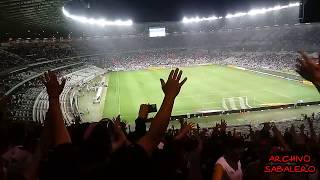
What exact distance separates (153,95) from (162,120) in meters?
30.1

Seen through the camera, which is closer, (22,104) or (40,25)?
(22,104)

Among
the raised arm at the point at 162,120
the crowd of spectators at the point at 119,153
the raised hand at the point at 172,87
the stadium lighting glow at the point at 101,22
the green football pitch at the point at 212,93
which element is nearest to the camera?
the crowd of spectators at the point at 119,153

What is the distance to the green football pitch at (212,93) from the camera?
88.4 feet

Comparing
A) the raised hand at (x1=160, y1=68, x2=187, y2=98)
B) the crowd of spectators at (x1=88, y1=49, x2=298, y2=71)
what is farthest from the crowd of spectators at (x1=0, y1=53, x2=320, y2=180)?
the crowd of spectators at (x1=88, y1=49, x2=298, y2=71)

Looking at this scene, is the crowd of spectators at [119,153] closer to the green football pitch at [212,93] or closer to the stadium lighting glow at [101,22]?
the green football pitch at [212,93]

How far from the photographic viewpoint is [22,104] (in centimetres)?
2448

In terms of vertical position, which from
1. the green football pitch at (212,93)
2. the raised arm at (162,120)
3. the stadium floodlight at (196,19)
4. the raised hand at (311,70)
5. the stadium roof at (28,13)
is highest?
the stadium floodlight at (196,19)

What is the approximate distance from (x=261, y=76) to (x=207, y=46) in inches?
1192

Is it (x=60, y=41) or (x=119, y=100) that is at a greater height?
(x=60, y=41)

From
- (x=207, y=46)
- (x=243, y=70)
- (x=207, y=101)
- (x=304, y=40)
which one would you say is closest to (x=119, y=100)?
(x=207, y=101)

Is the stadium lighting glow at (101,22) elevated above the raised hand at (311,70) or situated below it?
above

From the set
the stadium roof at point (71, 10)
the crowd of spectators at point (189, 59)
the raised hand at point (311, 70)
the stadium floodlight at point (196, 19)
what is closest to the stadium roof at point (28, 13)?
the stadium roof at point (71, 10)

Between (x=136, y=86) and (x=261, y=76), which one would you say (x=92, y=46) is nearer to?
(x=136, y=86)

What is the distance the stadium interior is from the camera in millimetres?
3111
